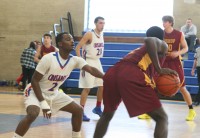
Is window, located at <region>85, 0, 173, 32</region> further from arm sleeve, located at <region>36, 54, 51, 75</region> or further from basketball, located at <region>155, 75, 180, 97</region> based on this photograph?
basketball, located at <region>155, 75, 180, 97</region>

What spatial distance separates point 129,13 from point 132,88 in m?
12.3

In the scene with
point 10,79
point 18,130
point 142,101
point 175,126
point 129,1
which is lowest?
point 10,79

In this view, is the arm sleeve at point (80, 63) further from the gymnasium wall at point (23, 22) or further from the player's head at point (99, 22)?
the gymnasium wall at point (23, 22)

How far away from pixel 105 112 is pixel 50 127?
2054mm

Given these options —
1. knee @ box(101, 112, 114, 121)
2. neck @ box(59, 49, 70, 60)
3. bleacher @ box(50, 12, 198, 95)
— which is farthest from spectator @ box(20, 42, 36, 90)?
knee @ box(101, 112, 114, 121)

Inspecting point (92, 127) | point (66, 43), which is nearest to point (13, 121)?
point (92, 127)

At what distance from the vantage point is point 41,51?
844 cm

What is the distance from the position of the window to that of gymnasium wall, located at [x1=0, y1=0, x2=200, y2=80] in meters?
0.66

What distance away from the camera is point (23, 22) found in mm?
16516

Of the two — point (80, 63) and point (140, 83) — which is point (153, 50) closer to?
point (140, 83)

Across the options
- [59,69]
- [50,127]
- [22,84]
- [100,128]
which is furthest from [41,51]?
[22,84]

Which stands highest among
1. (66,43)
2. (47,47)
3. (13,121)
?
(66,43)

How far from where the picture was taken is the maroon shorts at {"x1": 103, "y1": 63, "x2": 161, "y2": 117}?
392 centimetres

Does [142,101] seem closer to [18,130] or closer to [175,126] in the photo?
[18,130]
